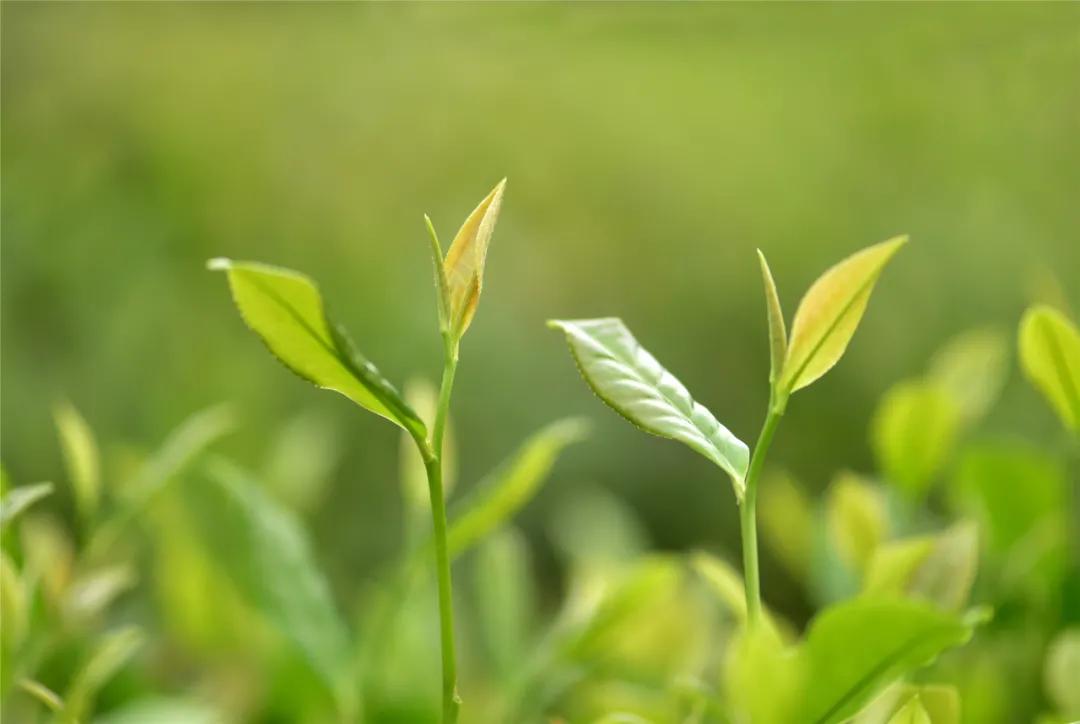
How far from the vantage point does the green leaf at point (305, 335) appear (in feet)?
0.70

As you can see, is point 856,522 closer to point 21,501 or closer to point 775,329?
point 775,329

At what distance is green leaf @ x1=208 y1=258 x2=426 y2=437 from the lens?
213 mm

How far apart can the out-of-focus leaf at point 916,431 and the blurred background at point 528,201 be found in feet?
2.00

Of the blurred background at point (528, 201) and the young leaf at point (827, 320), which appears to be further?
the blurred background at point (528, 201)

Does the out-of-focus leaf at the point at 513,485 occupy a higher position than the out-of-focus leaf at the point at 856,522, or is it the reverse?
the out-of-focus leaf at the point at 513,485

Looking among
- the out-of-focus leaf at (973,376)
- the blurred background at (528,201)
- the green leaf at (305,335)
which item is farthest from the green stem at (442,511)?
the blurred background at (528,201)

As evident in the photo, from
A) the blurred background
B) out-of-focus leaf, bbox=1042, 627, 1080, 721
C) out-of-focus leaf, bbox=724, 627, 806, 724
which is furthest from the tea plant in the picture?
the blurred background

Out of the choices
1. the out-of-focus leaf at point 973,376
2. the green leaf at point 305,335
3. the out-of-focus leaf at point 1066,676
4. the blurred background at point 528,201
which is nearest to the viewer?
the green leaf at point 305,335

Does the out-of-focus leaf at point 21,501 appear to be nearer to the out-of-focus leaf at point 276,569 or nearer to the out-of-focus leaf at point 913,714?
the out-of-focus leaf at point 276,569

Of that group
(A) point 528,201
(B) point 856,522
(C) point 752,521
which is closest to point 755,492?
(C) point 752,521

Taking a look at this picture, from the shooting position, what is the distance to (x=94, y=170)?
108 cm

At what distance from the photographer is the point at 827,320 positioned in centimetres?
25

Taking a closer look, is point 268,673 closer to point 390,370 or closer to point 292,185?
point 390,370

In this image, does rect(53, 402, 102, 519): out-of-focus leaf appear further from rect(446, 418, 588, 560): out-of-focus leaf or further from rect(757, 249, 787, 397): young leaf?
rect(757, 249, 787, 397): young leaf
